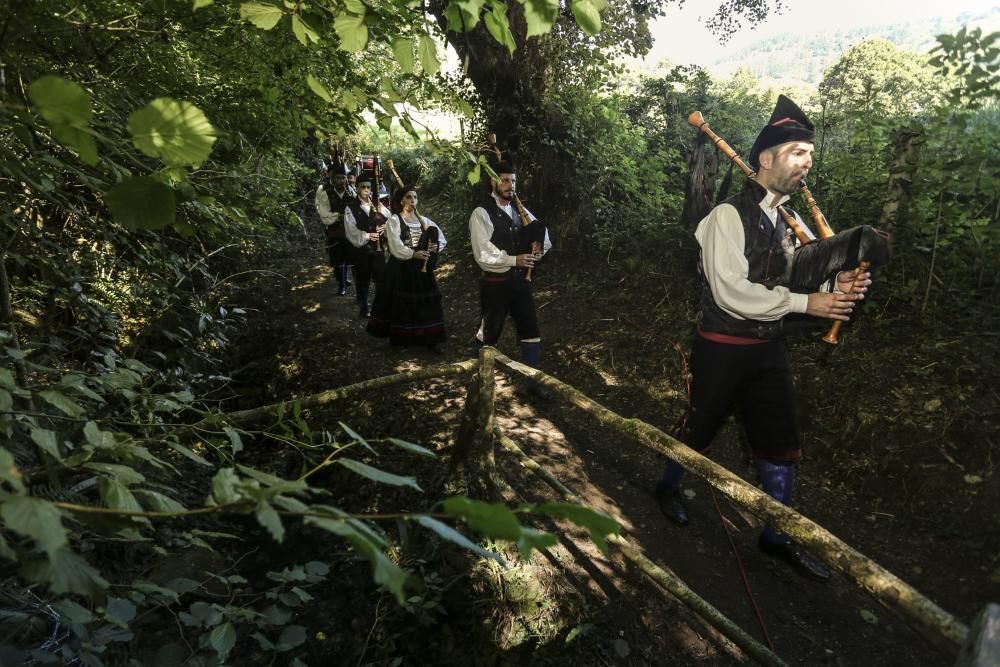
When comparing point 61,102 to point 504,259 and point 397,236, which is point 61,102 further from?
point 397,236

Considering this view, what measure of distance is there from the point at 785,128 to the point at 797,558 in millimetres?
2708

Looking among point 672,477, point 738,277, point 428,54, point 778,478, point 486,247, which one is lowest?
point 672,477

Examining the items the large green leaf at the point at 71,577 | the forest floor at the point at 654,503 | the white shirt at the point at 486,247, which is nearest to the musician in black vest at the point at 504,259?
the white shirt at the point at 486,247

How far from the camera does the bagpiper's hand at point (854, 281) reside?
2838 millimetres

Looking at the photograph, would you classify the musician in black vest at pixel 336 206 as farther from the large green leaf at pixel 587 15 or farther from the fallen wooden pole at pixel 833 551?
the large green leaf at pixel 587 15

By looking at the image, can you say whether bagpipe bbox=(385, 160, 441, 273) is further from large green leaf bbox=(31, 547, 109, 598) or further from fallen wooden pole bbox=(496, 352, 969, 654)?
large green leaf bbox=(31, 547, 109, 598)

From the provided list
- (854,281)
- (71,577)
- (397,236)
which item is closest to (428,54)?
Answer: (71,577)

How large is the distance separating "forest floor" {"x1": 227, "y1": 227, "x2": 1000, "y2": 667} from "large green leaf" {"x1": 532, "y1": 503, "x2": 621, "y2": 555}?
126 centimetres

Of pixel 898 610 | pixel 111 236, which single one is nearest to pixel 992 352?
pixel 898 610

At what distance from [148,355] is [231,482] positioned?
4.59m

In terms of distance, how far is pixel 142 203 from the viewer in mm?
879

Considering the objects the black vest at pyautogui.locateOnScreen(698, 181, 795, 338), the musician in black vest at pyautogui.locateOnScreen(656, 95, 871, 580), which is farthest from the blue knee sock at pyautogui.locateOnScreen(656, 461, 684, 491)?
the black vest at pyautogui.locateOnScreen(698, 181, 795, 338)

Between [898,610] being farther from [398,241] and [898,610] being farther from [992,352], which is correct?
[398,241]

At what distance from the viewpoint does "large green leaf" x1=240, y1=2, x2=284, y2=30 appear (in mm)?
1371
